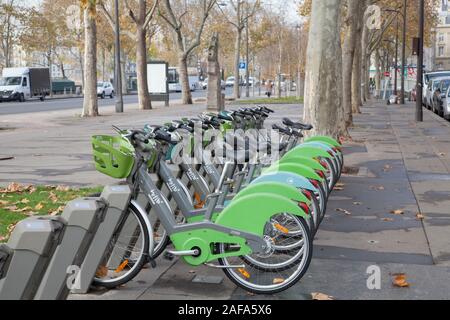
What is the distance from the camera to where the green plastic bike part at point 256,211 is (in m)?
4.56

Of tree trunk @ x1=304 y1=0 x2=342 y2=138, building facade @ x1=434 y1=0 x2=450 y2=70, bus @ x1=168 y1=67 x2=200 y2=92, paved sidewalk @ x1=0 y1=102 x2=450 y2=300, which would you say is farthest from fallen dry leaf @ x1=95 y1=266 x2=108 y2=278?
building facade @ x1=434 y1=0 x2=450 y2=70

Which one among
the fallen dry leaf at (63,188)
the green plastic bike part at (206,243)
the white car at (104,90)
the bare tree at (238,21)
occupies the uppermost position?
the bare tree at (238,21)

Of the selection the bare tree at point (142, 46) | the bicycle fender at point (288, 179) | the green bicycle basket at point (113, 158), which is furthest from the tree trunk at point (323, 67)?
the bare tree at point (142, 46)

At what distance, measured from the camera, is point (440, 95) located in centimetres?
2877

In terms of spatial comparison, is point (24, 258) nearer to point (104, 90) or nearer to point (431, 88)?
point (431, 88)

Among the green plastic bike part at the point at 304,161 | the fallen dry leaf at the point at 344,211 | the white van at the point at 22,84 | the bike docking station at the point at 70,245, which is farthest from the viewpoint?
the white van at the point at 22,84

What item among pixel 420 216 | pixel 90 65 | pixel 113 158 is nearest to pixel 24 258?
pixel 113 158

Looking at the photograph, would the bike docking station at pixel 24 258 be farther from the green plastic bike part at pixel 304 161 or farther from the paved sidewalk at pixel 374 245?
the green plastic bike part at pixel 304 161

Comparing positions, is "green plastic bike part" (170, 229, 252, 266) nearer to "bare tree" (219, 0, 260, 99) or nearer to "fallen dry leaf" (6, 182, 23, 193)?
"fallen dry leaf" (6, 182, 23, 193)

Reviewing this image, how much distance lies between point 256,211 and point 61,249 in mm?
1406

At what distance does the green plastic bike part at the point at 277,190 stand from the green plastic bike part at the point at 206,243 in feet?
1.02

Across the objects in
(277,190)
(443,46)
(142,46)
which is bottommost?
(277,190)

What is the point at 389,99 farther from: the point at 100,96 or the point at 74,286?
the point at 74,286
